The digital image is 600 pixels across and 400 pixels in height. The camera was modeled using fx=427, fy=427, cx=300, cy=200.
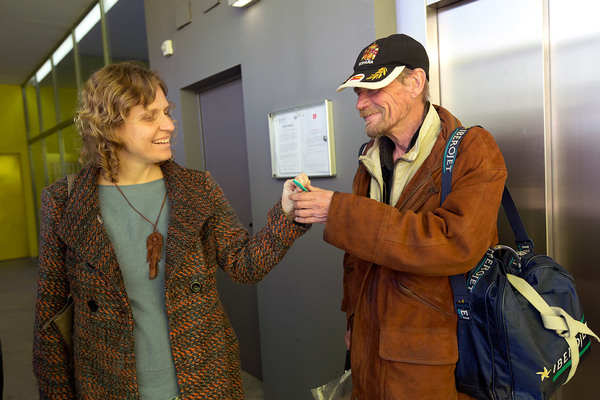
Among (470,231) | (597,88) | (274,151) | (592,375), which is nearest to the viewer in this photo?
(470,231)

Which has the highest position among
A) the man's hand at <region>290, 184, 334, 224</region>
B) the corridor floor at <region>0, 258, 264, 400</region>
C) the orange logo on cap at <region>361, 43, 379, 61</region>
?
the orange logo on cap at <region>361, 43, 379, 61</region>

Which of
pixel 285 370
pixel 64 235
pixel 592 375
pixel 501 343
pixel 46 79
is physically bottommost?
pixel 285 370

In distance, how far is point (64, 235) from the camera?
4.24 feet

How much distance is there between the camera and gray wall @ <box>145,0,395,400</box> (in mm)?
2226

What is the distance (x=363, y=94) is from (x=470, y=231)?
0.58 m

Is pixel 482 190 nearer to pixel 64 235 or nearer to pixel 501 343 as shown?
pixel 501 343

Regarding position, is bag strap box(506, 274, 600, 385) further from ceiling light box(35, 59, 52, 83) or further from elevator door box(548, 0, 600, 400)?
ceiling light box(35, 59, 52, 83)

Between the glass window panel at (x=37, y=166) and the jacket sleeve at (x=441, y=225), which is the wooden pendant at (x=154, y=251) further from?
the glass window panel at (x=37, y=166)

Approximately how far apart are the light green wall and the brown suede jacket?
1148 centimetres

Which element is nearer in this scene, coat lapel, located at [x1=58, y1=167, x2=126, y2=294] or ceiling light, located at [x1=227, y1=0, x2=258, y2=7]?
coat lapel, located at [x1=58, y1=167, x2=126, y2=294]

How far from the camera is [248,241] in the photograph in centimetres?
146

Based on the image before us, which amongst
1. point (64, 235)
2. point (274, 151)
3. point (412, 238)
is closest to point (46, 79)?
point (274, 151)

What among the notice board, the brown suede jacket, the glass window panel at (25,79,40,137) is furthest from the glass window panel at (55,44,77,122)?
the brown suede jacket

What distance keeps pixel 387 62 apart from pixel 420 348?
86cm
